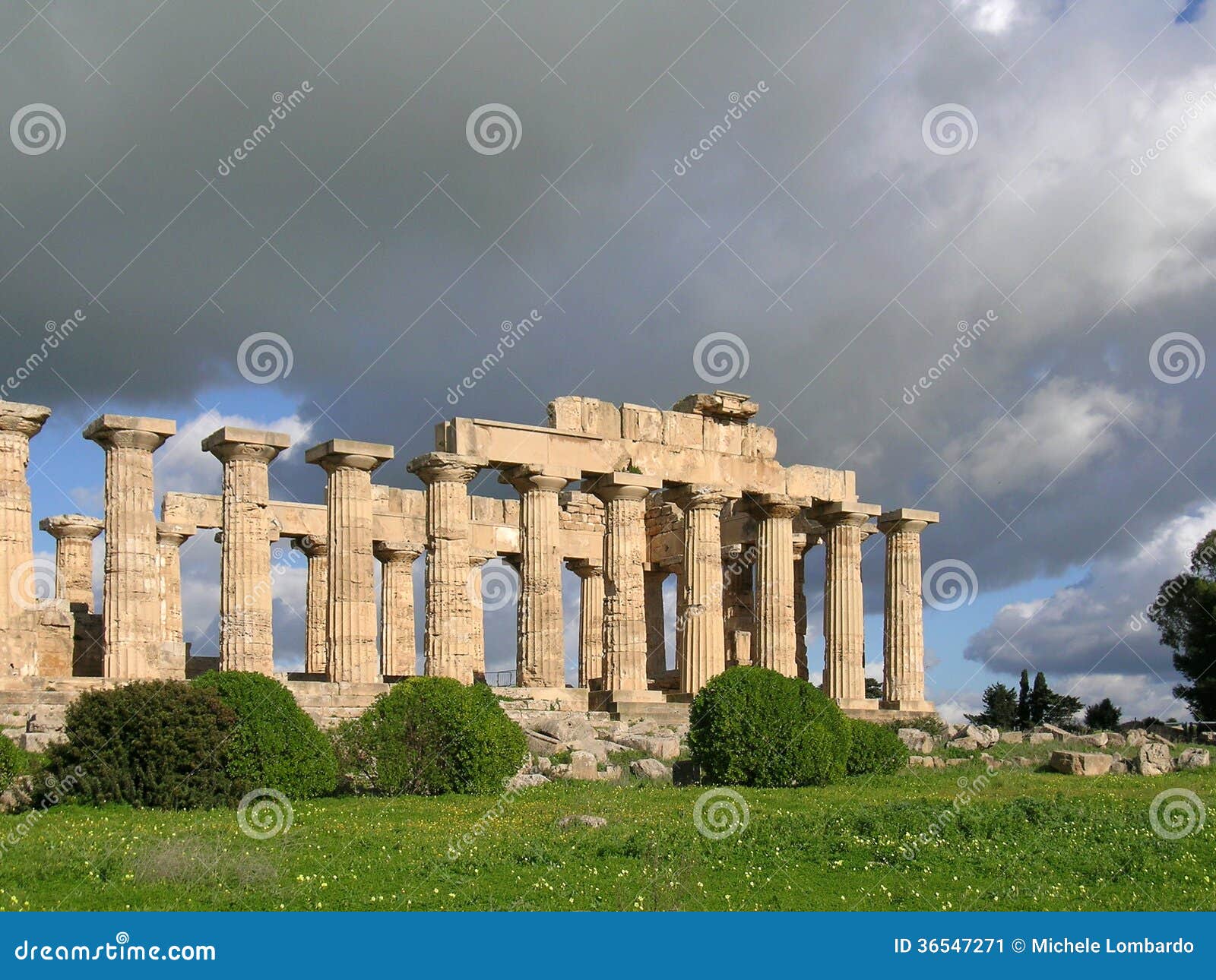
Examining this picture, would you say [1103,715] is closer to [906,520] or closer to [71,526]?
[906,520]

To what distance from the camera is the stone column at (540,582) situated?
36875 millimetres

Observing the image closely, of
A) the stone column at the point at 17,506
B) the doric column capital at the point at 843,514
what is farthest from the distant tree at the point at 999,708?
the stone column at the point at 17,506

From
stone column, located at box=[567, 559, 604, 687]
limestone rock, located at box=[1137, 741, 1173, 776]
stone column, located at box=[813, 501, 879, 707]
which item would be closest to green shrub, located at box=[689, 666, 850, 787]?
limestone rock, located at box=[1137, 741, 1173, 776]

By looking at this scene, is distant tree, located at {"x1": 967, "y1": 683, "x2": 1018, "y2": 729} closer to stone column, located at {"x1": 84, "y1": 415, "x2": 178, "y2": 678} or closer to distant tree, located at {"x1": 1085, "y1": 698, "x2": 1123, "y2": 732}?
distant tree, located at {"x1": 1085, "y1": 698, "x2": 1123, "y2": 732}

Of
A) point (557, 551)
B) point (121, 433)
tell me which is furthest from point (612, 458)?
point (121, 433)

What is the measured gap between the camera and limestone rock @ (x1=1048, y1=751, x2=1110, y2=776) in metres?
29.0

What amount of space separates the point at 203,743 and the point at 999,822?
10864 millimetres

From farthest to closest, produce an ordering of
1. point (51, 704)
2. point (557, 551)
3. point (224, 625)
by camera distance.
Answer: point (557, 551), point (224, 625), point (51, 704)

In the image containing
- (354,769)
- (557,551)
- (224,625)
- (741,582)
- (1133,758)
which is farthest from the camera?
(741,582)

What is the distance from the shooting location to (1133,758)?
3070 cm

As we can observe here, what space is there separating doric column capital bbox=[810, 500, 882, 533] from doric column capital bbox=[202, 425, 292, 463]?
16250mm

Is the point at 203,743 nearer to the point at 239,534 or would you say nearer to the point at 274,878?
the point at 274,878

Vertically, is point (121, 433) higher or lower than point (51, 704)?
higher

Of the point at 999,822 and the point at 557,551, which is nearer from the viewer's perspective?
the point at 999,822
